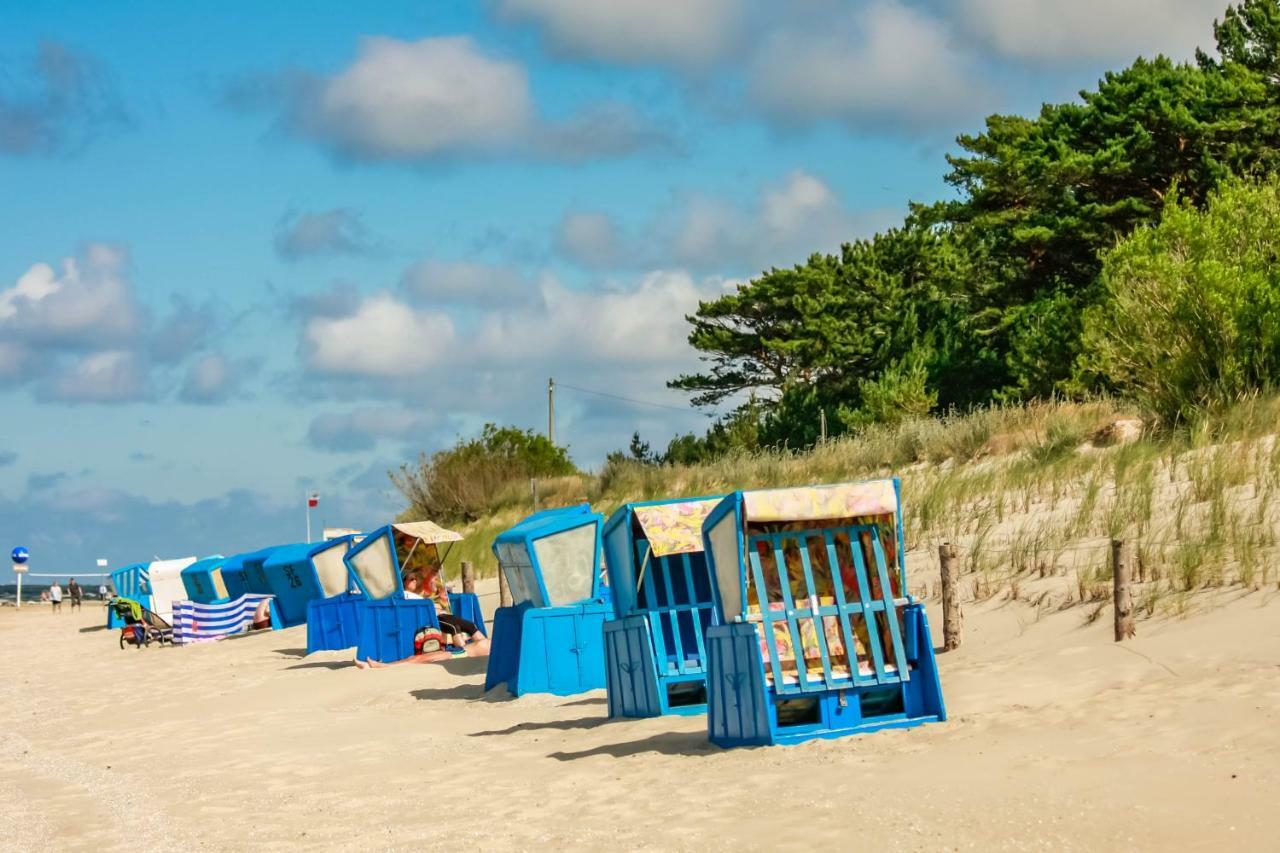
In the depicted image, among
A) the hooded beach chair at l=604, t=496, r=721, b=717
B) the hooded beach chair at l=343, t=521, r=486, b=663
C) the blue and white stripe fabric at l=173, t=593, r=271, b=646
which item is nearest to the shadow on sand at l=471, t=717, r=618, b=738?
the hooded beach chair at l=604, t=496, r=721, b=717

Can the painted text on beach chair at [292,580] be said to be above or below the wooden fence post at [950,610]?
above

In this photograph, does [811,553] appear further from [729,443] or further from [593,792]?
[729,443]

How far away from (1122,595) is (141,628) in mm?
23357

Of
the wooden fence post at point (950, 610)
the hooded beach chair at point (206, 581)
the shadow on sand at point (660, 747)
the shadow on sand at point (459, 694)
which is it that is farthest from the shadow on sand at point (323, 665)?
the hooded beach chair at point (206, 581)

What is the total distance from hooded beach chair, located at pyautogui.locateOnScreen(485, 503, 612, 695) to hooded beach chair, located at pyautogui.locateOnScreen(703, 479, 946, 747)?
5.12 metres

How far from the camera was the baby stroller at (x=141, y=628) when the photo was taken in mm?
31703

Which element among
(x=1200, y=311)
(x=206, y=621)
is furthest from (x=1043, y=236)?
(x=206, y=621)

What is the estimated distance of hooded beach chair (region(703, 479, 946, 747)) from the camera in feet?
36.8

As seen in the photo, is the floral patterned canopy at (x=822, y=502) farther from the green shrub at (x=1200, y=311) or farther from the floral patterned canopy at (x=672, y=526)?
the green shrub at (x=1200, y=311)

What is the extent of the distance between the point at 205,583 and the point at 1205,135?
2631 centimetres

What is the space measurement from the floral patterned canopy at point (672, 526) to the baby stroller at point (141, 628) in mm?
19647

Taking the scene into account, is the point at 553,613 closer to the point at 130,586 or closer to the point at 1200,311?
the point at 1200,311

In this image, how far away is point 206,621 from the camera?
1233 inches

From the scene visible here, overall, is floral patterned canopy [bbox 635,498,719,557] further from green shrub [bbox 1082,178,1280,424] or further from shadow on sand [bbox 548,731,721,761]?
green shrub [bbox 1082,178,1280,424]
